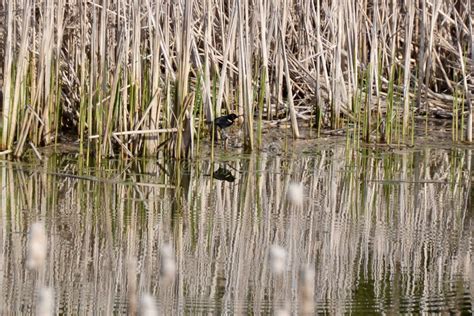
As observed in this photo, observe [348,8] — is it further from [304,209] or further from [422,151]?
[304,209]

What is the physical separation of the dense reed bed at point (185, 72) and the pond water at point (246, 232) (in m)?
0.24

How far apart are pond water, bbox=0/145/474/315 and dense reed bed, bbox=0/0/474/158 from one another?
245 mm

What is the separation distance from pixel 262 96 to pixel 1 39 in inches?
75.5

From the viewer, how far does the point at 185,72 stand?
712cm

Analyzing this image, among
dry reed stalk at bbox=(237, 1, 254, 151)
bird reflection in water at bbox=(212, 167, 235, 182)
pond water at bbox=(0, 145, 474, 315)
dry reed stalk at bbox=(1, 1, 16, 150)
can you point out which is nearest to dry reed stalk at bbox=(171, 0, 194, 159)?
pond water at bbox=(0, 145, 474, 315)

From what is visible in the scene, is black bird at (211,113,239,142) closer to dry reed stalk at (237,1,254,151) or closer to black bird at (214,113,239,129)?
black bird at (214,113,239,129)

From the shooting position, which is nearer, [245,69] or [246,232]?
[246,232]

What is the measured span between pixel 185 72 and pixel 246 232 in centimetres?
201

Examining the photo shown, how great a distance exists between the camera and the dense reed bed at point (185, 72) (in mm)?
7031

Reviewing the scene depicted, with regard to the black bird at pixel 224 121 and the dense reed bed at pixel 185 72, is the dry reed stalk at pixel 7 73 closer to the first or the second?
the dense reed bed at pixel 185 72

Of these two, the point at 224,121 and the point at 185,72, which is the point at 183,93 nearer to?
the point at 185,72

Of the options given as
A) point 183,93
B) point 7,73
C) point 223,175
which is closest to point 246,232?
point 223,175

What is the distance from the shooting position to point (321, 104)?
834 cm

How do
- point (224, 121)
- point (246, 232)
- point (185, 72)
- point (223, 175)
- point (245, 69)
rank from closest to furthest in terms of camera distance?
point (246, 232), point (223, 175), point (185, 72), point (245, 69), point (224, 121)
